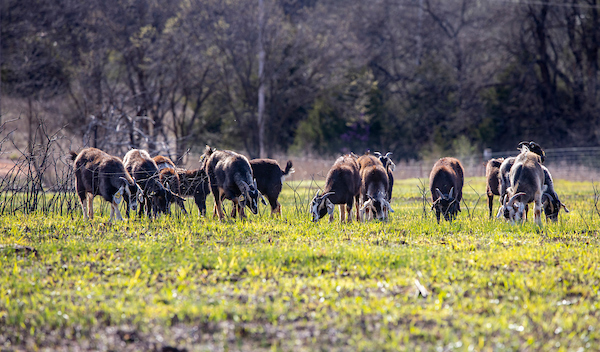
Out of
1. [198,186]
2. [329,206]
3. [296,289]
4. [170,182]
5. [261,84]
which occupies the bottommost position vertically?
[296,289]

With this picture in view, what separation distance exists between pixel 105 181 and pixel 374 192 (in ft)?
16.8

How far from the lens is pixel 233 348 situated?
4848mm

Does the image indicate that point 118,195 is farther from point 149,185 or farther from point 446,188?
point 446,188

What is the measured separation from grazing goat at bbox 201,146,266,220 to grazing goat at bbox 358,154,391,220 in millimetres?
2106

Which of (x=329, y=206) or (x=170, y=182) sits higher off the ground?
(x=170, y=182)

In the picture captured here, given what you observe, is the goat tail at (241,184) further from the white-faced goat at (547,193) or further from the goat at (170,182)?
the white-faced goat at (547,193)

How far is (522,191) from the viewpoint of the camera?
418 inches

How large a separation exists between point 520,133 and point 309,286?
126 ft

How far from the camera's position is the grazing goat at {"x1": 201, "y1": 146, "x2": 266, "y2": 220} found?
1088 centimetres

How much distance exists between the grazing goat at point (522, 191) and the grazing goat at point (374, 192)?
2.12 m

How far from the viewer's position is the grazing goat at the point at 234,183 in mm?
10883

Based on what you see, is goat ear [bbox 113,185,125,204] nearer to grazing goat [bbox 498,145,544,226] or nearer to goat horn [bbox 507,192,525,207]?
grazing goat [bbox 498,145,544,226]

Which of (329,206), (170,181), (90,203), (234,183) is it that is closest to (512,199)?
(329,206)

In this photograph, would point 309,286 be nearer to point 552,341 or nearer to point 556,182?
point 552,341
